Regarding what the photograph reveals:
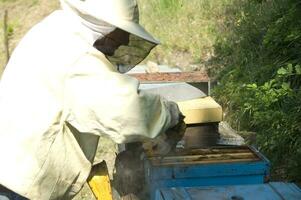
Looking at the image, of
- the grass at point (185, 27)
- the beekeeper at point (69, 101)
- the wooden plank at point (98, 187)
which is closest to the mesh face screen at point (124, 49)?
the beekeeper at point (69, 101)

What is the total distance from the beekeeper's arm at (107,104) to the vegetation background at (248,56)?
7.66 feet

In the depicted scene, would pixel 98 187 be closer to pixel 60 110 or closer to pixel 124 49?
pixel 60 110

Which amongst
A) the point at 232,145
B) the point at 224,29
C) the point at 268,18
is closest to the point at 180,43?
the point at 224,29

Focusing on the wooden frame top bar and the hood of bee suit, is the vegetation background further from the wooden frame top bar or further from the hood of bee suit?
the hood of bee suit

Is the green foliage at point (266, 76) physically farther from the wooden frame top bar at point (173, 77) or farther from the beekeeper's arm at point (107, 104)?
the beekeeper's arm at point (107, 104)

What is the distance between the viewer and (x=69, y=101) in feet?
7.21

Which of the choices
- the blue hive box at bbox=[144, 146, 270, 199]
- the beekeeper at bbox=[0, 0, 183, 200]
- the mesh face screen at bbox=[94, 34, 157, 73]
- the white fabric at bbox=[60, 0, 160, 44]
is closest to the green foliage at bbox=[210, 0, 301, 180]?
the blue hive box at bbox=[144, 146, 270, 199]

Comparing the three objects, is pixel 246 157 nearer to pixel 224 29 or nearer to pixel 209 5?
pixel 224 29

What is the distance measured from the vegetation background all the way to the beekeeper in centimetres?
233

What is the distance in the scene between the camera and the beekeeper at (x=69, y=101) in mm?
2141

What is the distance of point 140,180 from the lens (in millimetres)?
3188

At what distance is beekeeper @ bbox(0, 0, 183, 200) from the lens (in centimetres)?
214

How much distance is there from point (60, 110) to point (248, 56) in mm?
4397

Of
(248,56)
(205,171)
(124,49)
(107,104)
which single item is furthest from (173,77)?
(107,104)
